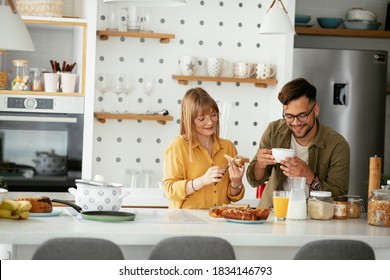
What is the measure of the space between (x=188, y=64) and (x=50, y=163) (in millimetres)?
1180

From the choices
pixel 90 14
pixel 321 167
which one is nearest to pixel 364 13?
pixel 90 14

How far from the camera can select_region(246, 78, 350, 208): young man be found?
151 inches

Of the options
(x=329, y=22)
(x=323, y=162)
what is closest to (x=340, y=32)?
(x=329, y=22)

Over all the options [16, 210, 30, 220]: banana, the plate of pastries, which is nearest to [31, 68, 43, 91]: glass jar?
[16, 210, 30, 220]: banana

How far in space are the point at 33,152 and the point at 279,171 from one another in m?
1.99

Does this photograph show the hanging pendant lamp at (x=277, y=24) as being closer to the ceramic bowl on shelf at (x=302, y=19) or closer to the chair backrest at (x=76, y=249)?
the ceramic bowl on shelf at (x=302, y=19)

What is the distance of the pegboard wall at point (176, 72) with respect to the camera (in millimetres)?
5598

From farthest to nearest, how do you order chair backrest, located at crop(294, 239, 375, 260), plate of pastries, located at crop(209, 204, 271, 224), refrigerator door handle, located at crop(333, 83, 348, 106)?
refrigerator door handle, located at crop(333, 83, 348, 106)
plate of pastries, located at crop(209, 204, 271, 224)
chair backrest, located at crop(294, 239, 375, 260)

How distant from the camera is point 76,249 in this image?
251 centimetres

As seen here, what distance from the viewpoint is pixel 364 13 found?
626cm

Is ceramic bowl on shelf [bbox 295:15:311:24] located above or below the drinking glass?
above

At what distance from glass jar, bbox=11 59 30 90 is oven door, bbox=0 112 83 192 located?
0.19 metres

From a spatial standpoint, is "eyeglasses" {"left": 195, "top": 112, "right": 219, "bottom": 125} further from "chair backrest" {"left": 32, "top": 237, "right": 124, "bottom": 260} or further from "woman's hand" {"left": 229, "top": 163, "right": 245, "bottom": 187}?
"chair backrest" {"left": 32, "top": 237, "right": 124, "bottom": 260}
